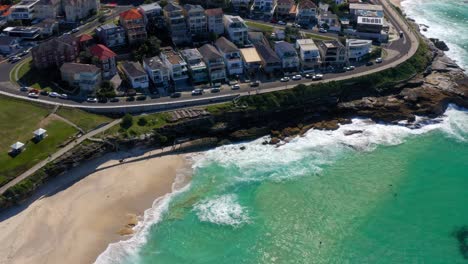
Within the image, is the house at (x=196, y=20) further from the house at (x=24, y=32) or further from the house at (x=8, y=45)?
the house at (x=8, y=45)

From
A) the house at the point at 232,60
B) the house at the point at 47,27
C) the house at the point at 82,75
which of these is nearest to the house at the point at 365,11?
the house at the point at 232,60

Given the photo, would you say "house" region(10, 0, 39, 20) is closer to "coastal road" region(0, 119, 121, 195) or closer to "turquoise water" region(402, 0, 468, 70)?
"coastal road" region(0, 119, 121, 195)

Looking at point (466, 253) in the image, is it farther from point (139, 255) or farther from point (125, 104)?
point (125, 104)

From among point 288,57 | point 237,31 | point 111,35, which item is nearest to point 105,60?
point 111,35

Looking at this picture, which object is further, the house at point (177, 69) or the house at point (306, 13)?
the house at point (306, 13)

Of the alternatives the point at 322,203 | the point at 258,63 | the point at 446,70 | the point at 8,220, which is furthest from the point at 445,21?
the point at 8,220

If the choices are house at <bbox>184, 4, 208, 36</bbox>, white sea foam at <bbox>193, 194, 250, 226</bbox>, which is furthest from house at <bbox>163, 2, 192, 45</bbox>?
white sea foam at <bbox>193, 194, 250, 226</bbox>
